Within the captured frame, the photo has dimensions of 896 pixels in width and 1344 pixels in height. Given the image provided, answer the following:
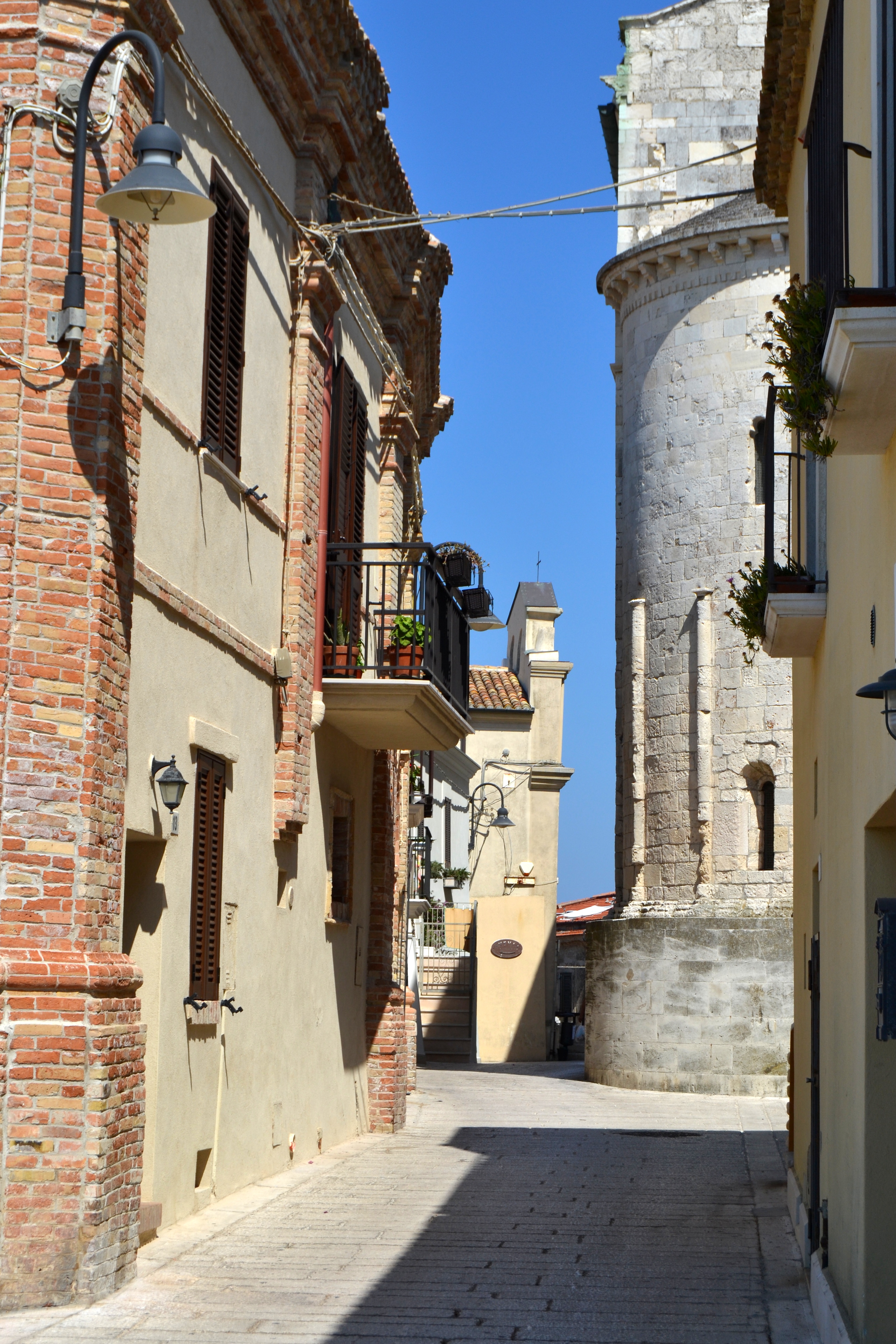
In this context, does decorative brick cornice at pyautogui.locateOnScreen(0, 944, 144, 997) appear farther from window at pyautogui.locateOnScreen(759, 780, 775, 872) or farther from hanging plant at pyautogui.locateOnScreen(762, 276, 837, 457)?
window at pyautogui.locateOnScreen(759, 780, 775, 872)

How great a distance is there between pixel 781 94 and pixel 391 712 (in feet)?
19.1

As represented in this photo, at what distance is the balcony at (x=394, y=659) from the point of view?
13.3 m

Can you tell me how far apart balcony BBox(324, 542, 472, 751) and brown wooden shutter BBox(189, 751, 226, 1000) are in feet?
8.11

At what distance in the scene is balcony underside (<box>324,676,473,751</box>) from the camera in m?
13.3

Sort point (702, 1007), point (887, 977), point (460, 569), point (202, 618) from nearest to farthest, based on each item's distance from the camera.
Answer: point (887, 977) → point (202, 618) → point (460, 569) → point (702, 1007)

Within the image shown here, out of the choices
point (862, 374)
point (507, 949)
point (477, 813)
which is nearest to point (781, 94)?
point (862, 374)

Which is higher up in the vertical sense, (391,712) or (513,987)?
(391,712)

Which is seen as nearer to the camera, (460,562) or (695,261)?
(460,562)

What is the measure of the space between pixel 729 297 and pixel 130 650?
17332 mm

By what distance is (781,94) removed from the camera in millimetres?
11234

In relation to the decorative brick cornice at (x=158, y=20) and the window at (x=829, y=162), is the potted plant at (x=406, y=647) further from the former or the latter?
the decorative brick cornice at (x=158, y=20)

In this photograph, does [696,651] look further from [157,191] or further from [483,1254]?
[157,191]

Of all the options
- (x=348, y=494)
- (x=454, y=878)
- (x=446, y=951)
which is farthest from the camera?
(x=454, y=878)

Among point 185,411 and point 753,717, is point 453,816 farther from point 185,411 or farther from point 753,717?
point 185,411
